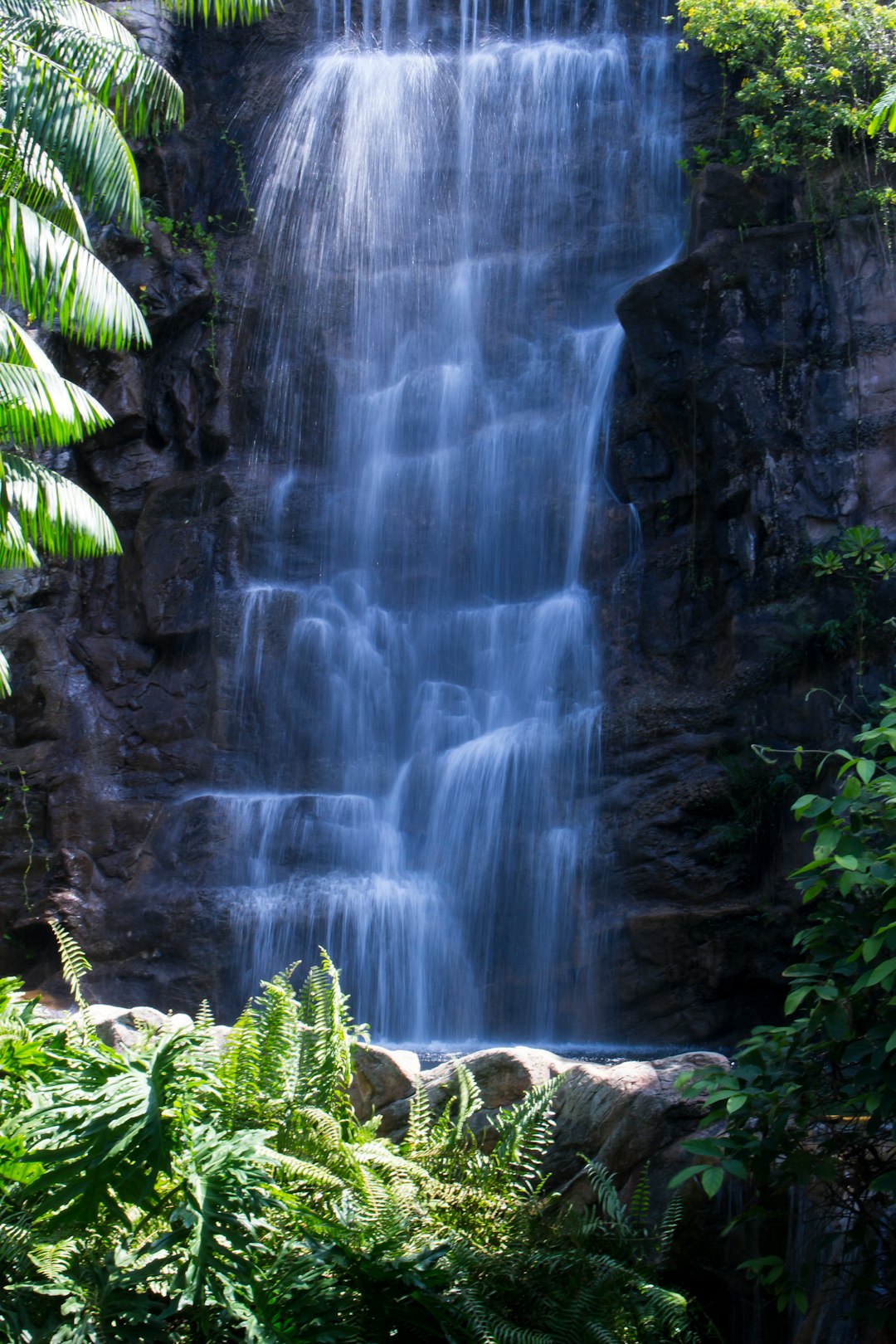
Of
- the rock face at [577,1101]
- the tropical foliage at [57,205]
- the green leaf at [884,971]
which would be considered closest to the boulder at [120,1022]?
the rock face at [577,1101]

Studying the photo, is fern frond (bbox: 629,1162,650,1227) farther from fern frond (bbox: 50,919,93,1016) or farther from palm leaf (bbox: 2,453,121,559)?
palm leaf (bbox: 2,453,121,559)

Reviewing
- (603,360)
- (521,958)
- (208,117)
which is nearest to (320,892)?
(521,958)

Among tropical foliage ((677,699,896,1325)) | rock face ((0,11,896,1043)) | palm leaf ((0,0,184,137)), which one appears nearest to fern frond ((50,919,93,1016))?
tropical foliage ((677,699,896,1325))

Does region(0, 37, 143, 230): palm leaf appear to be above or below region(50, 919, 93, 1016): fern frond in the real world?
above

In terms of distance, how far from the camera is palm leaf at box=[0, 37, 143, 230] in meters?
9.20

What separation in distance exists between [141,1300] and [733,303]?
40.5 ft

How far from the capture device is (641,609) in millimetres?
13836

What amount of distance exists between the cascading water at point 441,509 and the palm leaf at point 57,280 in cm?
589

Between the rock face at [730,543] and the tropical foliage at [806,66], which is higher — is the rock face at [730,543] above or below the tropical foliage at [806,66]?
below

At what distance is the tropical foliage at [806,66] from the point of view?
13695 mm

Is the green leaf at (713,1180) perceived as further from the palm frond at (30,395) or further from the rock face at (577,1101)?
the palm frond at (30,395)

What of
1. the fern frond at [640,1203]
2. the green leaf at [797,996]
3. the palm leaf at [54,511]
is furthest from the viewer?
the palm leaf at [54,511]

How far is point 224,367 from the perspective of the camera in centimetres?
1719

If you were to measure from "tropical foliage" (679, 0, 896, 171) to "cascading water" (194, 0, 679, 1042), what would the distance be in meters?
3.03
